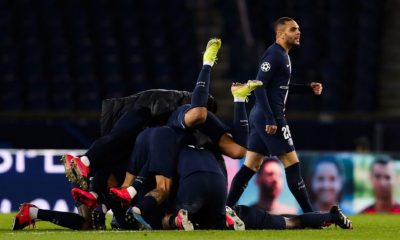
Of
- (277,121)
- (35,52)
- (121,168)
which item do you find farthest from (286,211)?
(35,52)

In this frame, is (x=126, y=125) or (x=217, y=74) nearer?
(x=126, y=125)

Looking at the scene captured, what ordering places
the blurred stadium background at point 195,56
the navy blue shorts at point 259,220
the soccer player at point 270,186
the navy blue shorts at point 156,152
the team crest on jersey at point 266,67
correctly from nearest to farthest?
the navy blue shorts at point 156,152 → the navy blue shorts at point 259,220 → the team crest on jersey at point 266,67 → the soccer player at point 270,186 → the blurred stadium background at point 195,56

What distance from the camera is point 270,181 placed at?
13555 millimetres

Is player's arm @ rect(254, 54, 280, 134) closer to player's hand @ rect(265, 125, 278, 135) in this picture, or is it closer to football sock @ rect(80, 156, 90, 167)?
player's hand @ rect(265, 125, 278, 135)

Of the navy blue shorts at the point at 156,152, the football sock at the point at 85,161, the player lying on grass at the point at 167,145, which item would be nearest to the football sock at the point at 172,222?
the player lying on grass at the point at 167,145

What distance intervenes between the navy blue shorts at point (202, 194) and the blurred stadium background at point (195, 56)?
7.66 meters

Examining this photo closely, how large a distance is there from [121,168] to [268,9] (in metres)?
10.3

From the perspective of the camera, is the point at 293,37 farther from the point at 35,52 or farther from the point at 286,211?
the point at 35,52

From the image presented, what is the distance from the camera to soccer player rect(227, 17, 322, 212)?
9578mm

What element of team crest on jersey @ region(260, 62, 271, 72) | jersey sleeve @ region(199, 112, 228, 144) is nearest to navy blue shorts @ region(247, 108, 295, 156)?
team crest on jersey @ region(260, 62, 271, 72)

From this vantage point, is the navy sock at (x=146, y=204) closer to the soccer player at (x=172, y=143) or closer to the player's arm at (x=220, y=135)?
the soccer player at (x=172, y=143)

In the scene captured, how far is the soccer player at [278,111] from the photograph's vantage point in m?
9.58

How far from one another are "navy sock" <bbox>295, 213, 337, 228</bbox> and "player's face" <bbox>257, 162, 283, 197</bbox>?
478 centimetres

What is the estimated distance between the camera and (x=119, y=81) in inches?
693
